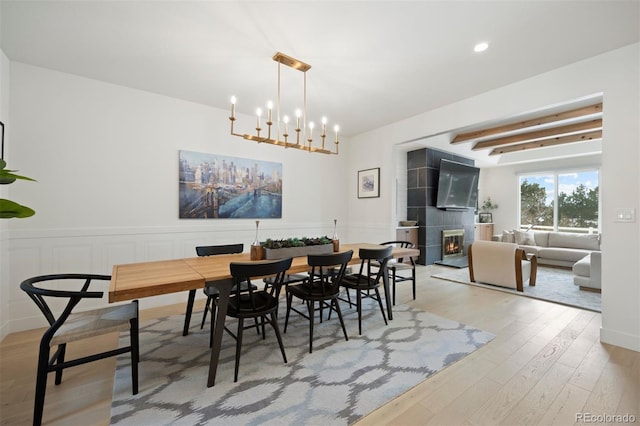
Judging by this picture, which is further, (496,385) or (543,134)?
(543,134)

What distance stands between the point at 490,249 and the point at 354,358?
311 centimetres

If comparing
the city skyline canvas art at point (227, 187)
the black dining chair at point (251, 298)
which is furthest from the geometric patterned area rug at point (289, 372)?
the city skyline canvas art at point (227, 187)

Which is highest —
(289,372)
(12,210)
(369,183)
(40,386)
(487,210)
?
(369,183)

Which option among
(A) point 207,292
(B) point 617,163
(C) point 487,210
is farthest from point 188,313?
(C) point 487,210

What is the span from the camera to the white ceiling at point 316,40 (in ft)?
6.58

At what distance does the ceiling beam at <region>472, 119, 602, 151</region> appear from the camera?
15.4 feet

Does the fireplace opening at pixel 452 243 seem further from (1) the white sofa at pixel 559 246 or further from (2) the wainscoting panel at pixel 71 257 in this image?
(2) the wainscoting panel at pixel 71 257

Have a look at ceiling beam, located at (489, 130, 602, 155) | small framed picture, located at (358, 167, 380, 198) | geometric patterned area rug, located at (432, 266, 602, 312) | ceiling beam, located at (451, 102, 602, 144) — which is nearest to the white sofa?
geometric patterned area rug, located at (432, 266, 602, 312)

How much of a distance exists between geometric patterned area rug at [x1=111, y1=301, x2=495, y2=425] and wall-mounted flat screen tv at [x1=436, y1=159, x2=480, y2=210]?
3.74m

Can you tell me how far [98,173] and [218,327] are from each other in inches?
100

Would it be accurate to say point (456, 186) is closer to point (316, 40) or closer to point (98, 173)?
point (316, 40)

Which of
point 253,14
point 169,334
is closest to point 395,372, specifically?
point 169,334

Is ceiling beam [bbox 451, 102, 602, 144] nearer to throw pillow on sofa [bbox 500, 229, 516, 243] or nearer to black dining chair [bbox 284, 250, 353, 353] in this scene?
throw pillow on sofa [bbox 500, 229, 516, 243]

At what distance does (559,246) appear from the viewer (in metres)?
5.92
